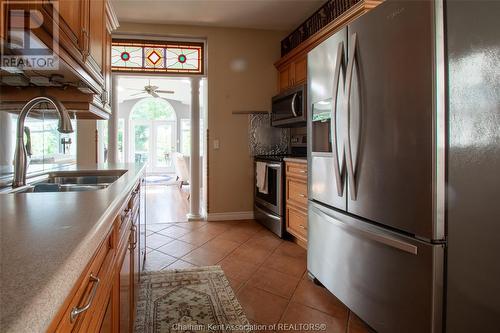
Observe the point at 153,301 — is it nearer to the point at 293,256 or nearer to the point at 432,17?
the point at 293,256

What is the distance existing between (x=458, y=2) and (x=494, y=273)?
3.71ft

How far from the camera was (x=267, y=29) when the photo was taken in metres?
4.25

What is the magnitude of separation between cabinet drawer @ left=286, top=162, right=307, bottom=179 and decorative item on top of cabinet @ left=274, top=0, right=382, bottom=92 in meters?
1.06

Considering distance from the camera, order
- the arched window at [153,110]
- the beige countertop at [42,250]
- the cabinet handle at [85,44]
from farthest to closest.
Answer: the arched window at [153,110], the cabinet handle at [85,44], the beige countertop at [42,250]

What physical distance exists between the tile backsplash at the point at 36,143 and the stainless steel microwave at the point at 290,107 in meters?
2.28

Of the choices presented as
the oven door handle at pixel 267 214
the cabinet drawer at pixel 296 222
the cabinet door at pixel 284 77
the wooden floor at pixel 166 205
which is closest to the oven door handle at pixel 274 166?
the cabinet drawer at pixel 296 222

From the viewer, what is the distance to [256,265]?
8.50 ft

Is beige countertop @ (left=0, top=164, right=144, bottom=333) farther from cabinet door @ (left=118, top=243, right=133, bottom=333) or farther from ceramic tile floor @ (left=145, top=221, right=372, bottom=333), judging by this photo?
ceramic tile floor @ (left=145, top=221, right=372, bottom=333)

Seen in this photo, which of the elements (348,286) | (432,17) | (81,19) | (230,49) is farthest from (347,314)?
(230,49)
